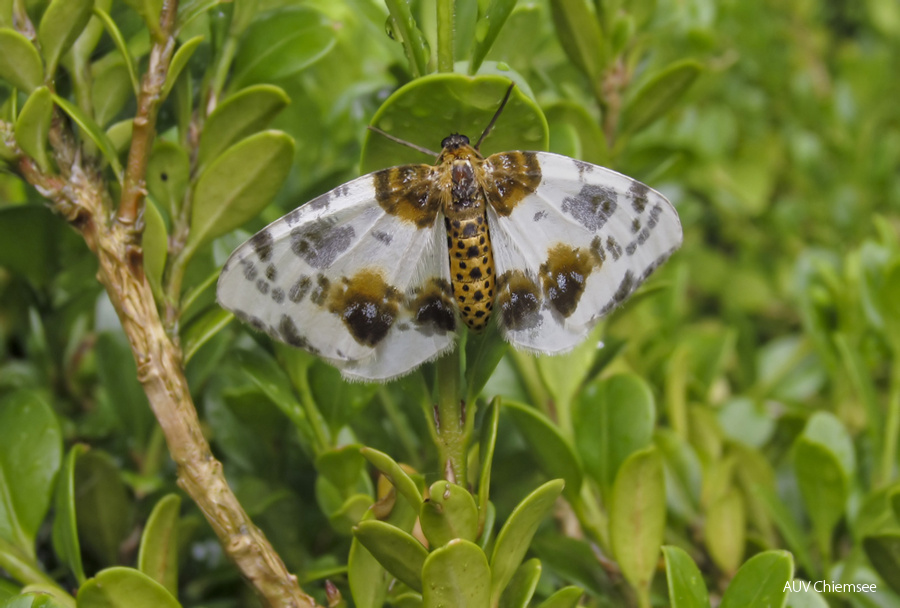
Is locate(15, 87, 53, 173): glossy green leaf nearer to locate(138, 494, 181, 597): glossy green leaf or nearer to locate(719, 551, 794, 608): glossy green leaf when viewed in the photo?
locate(138, 494, 181, 597): glossy green leaf

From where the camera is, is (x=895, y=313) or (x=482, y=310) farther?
(x=895, y=313)

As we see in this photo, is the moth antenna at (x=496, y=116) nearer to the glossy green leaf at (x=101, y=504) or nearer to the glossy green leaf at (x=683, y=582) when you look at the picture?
the glossy green leaf at (x=683, y=582)

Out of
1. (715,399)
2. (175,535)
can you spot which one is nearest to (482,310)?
(175,535)

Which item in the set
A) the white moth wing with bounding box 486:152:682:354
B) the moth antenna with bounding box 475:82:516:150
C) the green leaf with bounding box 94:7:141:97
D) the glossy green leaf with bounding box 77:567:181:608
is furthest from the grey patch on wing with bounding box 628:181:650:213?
the glossy green leaf with bounding box 77:567:181:608

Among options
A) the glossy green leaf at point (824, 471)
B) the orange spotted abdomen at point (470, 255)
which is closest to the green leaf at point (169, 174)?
the orange spotted abdomen at point (470, 255)

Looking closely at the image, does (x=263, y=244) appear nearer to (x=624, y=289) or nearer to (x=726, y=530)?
(x=624, y=289)

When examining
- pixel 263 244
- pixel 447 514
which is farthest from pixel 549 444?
pixel 263 244

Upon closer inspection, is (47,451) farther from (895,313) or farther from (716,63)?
(716,63)
